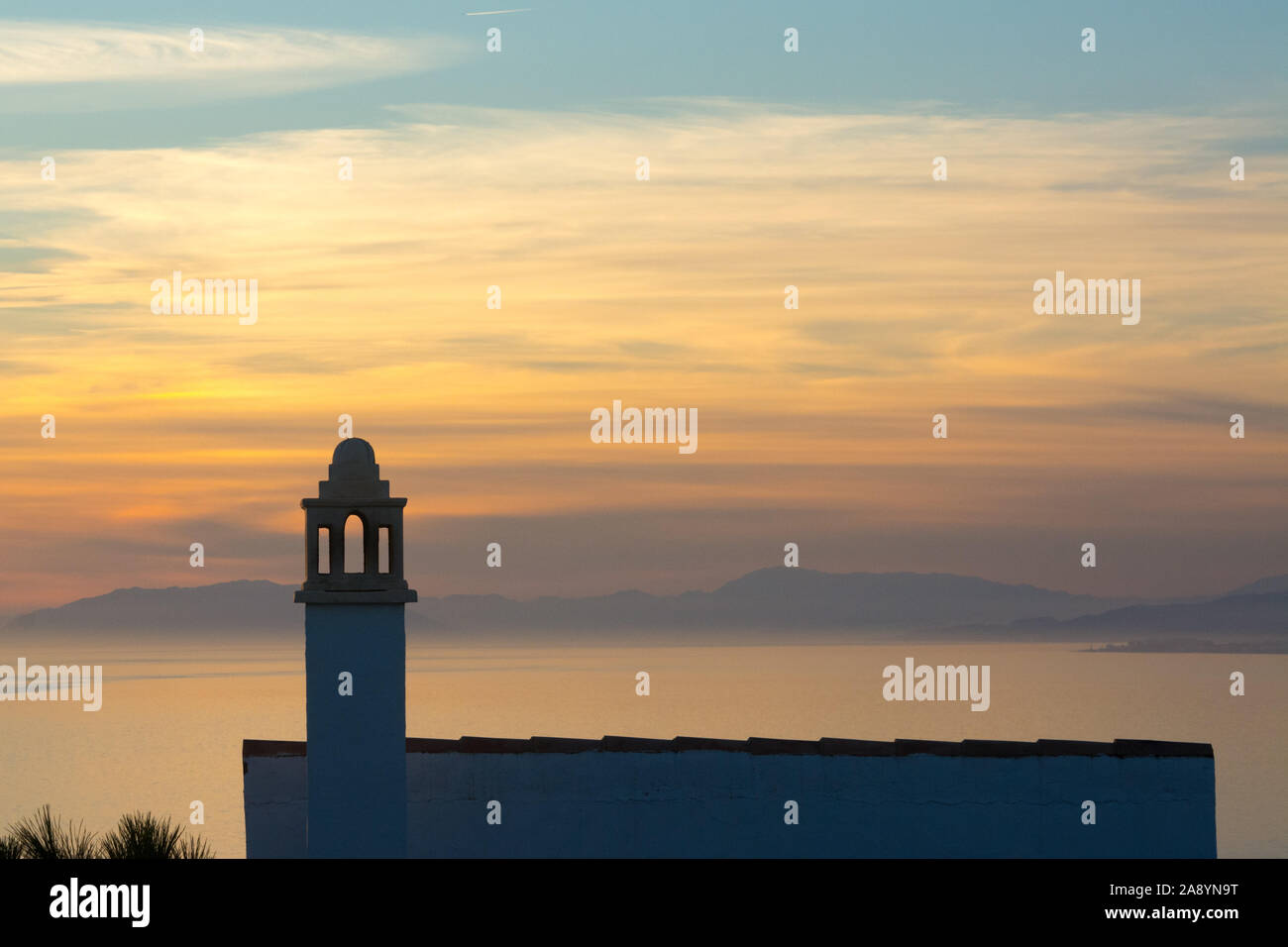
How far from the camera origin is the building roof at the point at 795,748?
1667 cm

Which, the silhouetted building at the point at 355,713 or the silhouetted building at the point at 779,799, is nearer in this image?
the silhouetted building at the point at 355,713

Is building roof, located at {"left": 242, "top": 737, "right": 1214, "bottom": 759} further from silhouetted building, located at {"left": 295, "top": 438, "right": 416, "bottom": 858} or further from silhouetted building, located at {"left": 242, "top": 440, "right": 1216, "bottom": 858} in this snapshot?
silhouetted building, located at {"left": 295, "top": 438, "right": 416, "bottom": 858}

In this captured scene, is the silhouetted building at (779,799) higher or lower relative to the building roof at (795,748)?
lower

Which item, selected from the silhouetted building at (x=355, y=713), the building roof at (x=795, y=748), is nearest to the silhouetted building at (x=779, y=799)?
the building roof at (x=795, y=748)

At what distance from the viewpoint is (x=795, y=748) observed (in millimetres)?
16719

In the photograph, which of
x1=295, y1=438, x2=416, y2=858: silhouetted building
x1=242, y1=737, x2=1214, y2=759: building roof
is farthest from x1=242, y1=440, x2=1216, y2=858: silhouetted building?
x1=295, y1=438, x2=416, y2=858: silhouetted building

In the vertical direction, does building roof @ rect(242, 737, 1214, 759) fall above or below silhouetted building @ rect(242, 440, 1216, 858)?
above

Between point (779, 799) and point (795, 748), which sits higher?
point (795, 748)

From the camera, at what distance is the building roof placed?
656 inches

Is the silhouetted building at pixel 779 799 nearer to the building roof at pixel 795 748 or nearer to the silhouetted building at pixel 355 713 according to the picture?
the building roof at pixel 795 748

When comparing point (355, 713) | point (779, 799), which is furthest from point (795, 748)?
point (355, 713)

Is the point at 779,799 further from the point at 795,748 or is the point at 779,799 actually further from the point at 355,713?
the point at 355,713
